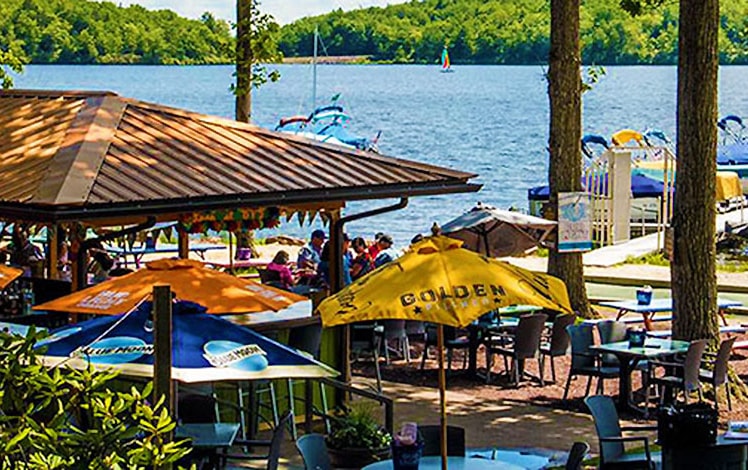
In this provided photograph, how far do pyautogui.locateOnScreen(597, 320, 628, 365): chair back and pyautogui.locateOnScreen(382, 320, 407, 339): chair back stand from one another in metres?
2.65

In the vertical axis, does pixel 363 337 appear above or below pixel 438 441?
below

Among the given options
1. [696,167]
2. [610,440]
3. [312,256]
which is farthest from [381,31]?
[610,440]

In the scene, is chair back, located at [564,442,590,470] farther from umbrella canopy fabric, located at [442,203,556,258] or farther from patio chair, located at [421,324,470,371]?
umbrella canopy fabric, located at [442,203,556,258]

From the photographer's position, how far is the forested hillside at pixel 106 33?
449 ft

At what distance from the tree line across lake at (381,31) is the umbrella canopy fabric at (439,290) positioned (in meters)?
118

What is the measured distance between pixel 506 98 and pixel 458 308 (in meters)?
156

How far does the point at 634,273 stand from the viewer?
90.9ft

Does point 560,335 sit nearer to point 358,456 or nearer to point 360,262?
point 360,262

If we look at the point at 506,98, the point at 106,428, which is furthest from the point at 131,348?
the point at 506,98

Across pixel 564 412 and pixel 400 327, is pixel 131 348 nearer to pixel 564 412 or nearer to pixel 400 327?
pixel 564 412

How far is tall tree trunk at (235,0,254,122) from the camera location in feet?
90.4

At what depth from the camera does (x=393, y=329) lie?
728 inches

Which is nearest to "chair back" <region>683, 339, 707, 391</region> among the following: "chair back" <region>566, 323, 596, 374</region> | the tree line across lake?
"chair back" <region>566, 323, 596, 374</region>

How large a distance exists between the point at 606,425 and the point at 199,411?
10.6ft
